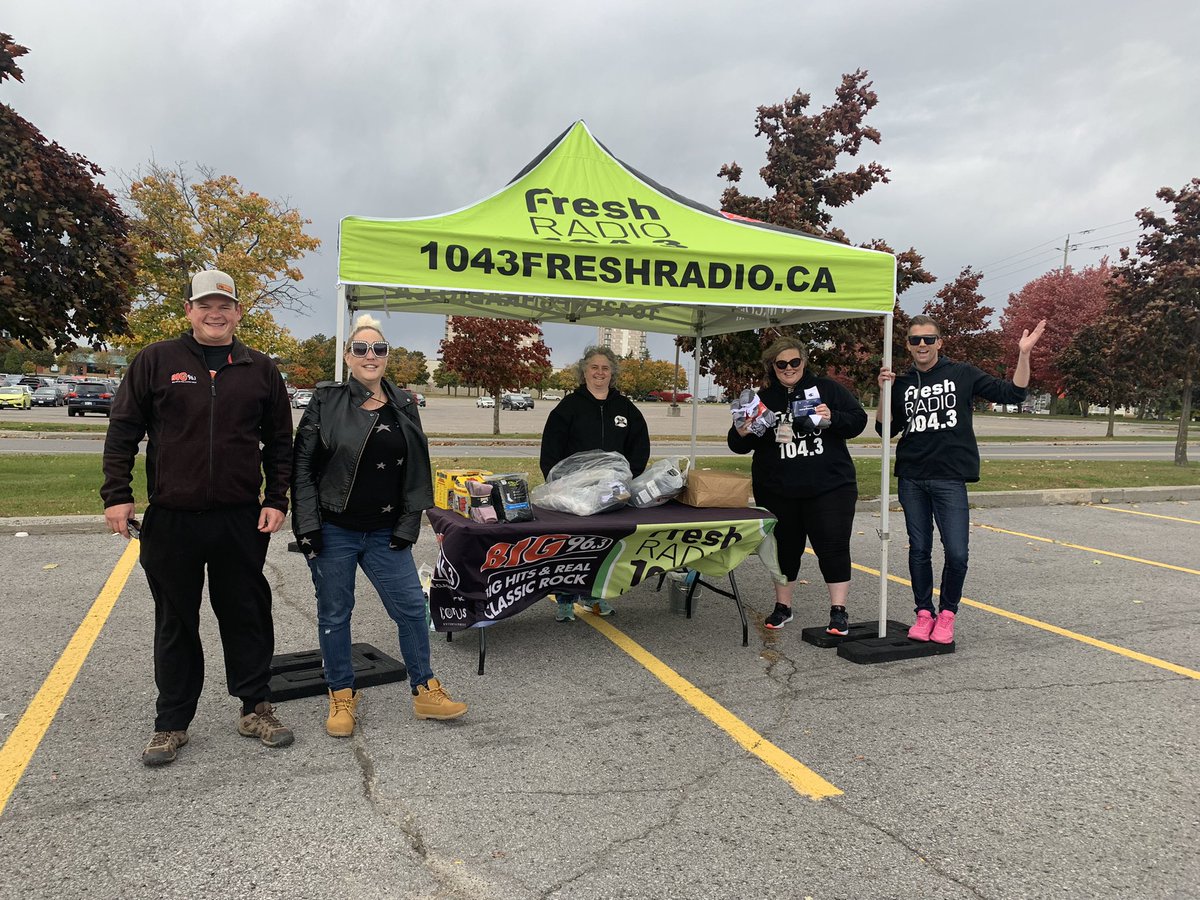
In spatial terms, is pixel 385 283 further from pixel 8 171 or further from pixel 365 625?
pixel 8 171

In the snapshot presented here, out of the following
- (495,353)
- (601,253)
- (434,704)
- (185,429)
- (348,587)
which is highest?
(495,353)

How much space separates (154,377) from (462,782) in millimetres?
1959

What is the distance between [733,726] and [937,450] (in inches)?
81.1

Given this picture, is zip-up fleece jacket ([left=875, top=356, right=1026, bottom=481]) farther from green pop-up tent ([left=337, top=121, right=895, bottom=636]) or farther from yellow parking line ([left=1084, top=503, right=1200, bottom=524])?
yellow parking line ([left=1084, top=503, right=1200, bottom=524])

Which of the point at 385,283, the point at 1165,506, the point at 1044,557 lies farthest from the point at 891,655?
the point at 1165,506

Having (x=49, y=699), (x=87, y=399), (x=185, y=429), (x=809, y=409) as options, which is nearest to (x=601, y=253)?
(x=809, y=409)

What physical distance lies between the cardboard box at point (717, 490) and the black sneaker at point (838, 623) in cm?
85

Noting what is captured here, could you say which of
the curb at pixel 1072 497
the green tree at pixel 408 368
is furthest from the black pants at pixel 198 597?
the green tree at pixel 408 368

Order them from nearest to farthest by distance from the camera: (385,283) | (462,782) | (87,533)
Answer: (462,782) → (385,283) → (87,533)

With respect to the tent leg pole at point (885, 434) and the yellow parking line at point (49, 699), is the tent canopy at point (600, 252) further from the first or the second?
the yellow parking line at point (49, 699)

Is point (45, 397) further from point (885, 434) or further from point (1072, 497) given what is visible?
point (885, 434)

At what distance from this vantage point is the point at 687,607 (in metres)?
5.17

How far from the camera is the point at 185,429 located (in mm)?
2941

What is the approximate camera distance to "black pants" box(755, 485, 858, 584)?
14.7ft
